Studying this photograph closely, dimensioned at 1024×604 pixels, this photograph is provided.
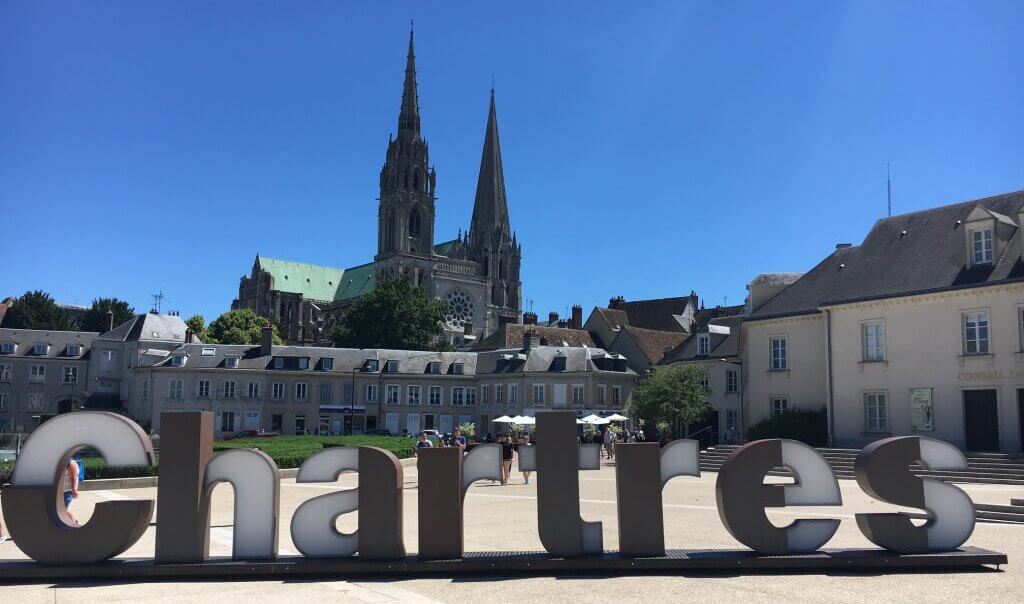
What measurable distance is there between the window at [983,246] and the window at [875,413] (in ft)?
20.2

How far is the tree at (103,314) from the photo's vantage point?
324 feet

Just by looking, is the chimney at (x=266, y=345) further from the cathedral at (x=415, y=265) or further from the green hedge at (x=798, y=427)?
the cathedral at (x=415, y=265)

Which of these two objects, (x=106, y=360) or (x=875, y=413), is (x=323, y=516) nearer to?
(x=875, y=413)

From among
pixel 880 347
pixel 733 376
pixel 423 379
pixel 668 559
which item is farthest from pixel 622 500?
pixel 423 379

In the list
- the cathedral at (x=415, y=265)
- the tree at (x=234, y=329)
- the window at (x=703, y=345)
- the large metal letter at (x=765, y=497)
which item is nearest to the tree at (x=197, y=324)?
the tree at (x=234, y=329)

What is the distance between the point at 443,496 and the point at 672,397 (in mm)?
30680

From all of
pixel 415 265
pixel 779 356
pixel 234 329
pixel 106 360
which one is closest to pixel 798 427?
pixel 779 356

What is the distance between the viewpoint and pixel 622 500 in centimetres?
1220

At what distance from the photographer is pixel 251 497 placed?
11883mm

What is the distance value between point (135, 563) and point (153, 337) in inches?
2643

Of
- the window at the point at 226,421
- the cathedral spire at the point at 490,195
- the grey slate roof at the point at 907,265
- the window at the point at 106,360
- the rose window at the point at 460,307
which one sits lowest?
the window at the point at 226,421

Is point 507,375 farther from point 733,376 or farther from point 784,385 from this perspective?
point 784,385

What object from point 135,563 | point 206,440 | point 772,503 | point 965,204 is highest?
point 965,204

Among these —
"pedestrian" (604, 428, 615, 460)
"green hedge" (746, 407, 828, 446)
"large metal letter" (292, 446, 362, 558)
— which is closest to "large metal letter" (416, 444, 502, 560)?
"large metal letter" (292, 446, 362, 558)
